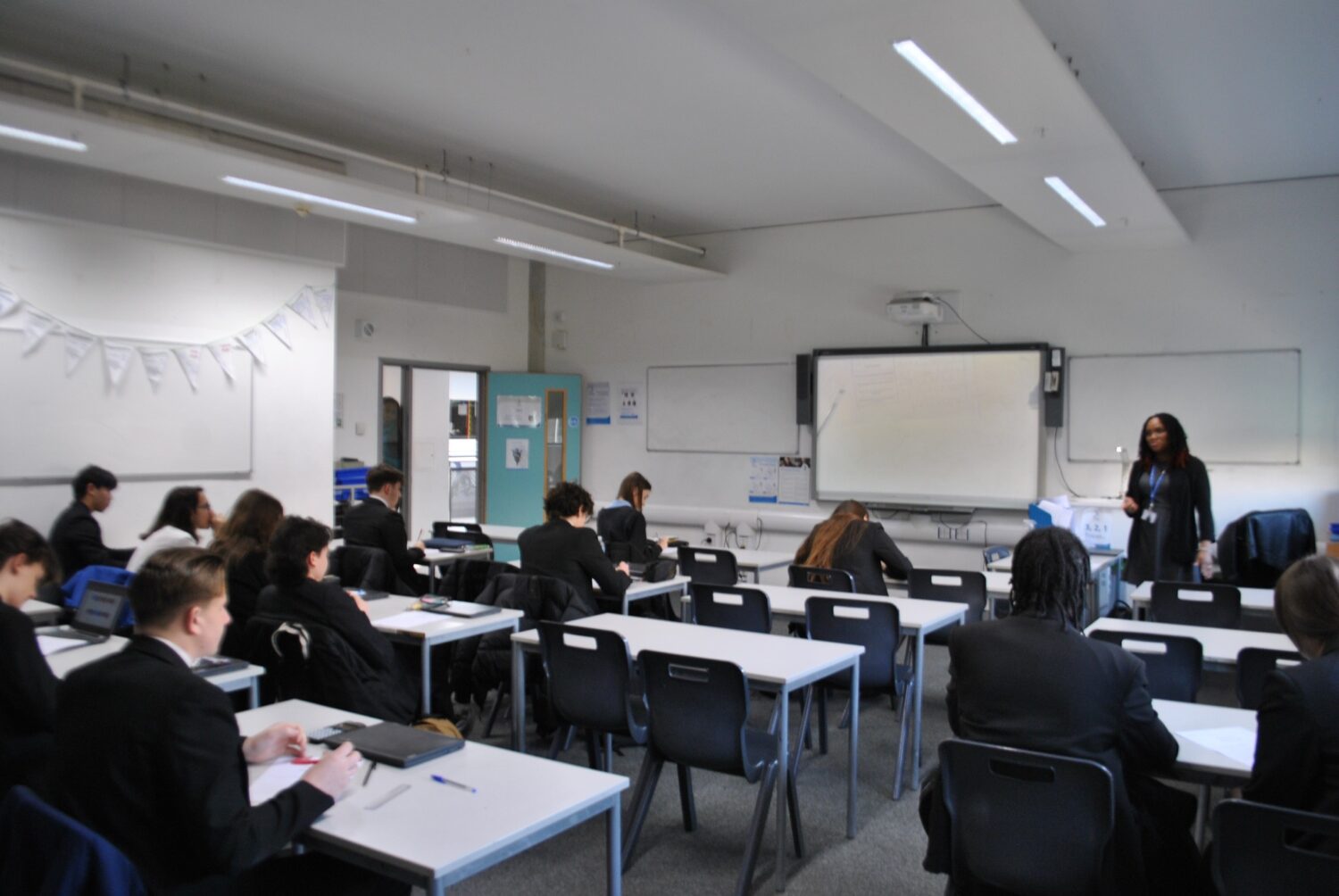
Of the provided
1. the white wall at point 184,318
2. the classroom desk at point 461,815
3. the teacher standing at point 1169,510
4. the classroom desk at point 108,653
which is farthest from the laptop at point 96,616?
the teacher standing at point 1169,510

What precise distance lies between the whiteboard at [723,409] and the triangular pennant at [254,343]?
3755mm

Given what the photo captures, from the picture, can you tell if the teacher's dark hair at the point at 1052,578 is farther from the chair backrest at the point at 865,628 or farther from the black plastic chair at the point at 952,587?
the black plastic chair at the point at 952,587

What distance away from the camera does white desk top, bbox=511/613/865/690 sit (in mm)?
3143

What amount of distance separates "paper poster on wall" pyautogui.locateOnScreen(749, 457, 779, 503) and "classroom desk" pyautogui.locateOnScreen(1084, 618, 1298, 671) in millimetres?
4865

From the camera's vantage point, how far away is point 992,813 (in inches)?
85.4

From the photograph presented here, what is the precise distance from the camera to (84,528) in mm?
5188

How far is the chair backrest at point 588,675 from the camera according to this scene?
3330mm

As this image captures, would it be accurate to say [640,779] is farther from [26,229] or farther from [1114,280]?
[1114,280]

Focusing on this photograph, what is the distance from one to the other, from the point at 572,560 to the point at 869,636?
1.36m

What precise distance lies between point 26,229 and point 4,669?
13.3ft

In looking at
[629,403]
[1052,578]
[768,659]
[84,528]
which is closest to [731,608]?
[768,659]

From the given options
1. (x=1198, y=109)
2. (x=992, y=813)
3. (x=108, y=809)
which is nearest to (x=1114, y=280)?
(x=1198, y=109)

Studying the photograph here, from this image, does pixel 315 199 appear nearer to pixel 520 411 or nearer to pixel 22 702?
pixel 520 411

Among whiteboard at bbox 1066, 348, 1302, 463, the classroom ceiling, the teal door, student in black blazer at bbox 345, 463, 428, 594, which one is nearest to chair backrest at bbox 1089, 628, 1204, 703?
the classroom ceiling
